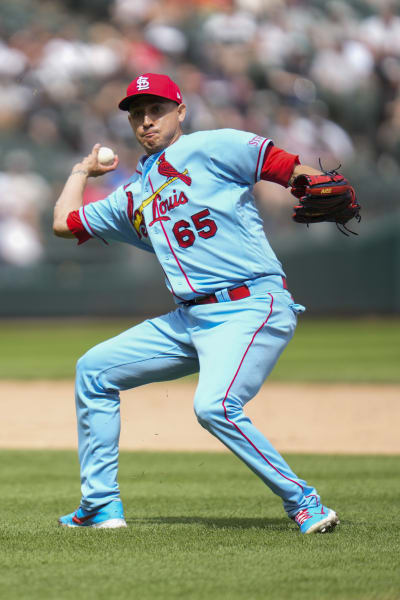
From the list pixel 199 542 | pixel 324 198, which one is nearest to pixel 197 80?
pixel 324 198

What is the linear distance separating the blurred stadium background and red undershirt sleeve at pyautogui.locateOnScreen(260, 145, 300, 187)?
10610mm

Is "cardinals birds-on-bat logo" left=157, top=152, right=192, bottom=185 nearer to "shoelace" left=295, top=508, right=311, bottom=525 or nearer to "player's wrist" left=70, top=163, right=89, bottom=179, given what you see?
"player's wrist" left=70, top=163, right=89, bottom=179

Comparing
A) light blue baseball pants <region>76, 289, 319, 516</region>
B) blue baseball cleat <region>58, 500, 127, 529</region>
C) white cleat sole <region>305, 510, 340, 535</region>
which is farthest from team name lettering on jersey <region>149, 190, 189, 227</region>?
white cleat sole <region>305, 510, 340, 535</region>

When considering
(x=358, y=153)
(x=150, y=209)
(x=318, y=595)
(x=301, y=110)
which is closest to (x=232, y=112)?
(x=301, y=110)

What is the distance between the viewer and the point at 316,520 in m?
3.42

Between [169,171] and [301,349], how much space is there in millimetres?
9353

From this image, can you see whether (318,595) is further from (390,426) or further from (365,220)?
(365,220)

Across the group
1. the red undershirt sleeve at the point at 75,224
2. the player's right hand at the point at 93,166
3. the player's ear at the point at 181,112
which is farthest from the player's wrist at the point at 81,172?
the player's ear at the point at 181,112

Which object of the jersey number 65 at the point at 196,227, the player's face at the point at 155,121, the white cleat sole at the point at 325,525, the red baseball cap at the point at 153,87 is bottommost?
the white cleat sole at the point at 325,525

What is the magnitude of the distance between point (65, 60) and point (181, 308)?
1286cm

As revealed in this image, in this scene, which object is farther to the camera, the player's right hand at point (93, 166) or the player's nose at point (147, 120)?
the player's right hand at point (93, 166)

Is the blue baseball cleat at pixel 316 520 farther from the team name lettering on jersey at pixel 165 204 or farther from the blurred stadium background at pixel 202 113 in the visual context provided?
the blurred stadium background at pixel 202 113

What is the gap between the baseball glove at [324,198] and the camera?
333cm

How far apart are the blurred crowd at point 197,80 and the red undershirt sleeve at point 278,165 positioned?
34.8 feet
